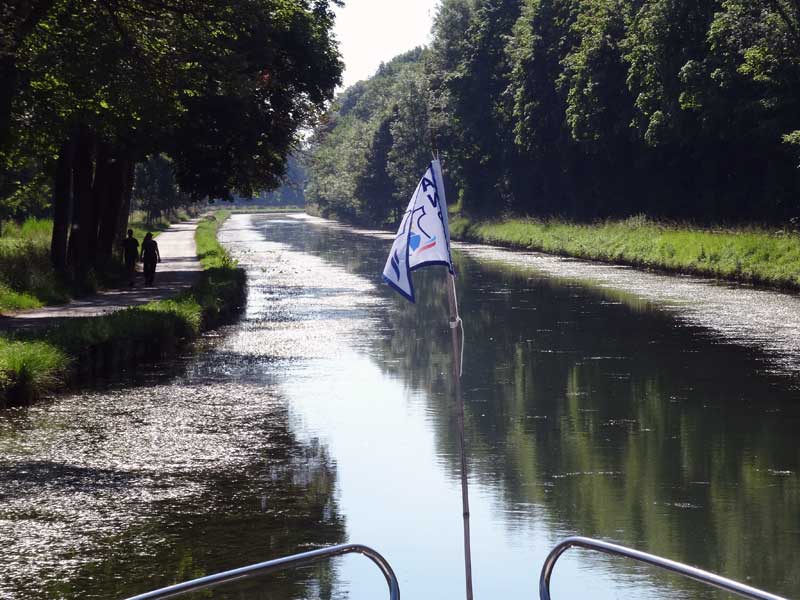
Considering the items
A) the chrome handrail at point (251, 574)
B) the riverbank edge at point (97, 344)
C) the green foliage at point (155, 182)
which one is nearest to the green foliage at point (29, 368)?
the riverbank edge at point (97, 344)

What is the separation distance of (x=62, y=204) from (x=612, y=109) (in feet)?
124

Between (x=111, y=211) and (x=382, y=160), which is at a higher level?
(x=382, y=160)

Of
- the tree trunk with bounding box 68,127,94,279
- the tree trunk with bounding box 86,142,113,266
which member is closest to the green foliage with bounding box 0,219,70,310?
the tree trunk with bounding box 68,127,94,279

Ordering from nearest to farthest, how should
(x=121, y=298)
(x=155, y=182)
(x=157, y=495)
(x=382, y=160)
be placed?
(x=157, y=495) → (x=121, y=298) → (x=155, y=182) → (x=382, y=160)

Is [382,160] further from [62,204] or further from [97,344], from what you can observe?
[97,344]

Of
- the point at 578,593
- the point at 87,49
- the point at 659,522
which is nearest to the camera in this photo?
the point at 578,593

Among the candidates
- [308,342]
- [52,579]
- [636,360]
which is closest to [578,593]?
[52,579]

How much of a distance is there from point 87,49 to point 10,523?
1483cm

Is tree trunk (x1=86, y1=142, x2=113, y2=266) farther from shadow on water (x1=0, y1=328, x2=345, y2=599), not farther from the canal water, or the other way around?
shadow on water (x1=0, y1=328, x2=345, y2=599)

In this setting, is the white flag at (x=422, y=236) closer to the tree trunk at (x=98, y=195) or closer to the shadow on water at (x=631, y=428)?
the shadow on water at (x=631, y=428)

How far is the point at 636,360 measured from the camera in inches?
871

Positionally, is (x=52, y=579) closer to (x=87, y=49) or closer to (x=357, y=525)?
(x=357, y=525)

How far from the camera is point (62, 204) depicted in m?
34.4

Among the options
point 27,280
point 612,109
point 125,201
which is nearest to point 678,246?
point 612,109
